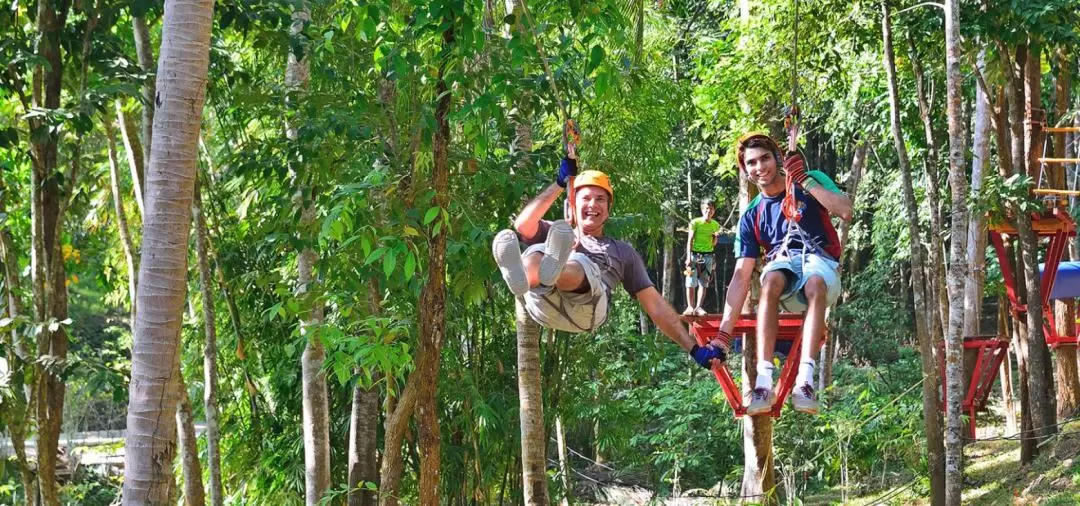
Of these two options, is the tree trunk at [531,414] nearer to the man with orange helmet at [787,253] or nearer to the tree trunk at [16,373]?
the man with orange helmet at [787,253]

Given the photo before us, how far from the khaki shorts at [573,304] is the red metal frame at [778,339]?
2.38ft

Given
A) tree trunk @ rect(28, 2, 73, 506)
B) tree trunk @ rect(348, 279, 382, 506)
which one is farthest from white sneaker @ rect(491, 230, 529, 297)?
tree trunk @ rect(348, 279, 382, 506)

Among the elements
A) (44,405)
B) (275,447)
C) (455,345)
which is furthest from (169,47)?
(275,447)

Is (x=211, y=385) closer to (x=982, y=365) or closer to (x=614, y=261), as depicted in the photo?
(x=614, y=261)

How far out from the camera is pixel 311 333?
4410 mm

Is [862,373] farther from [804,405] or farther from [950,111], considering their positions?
[804,405]

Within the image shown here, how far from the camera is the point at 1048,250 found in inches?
380

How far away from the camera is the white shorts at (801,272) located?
4301mm

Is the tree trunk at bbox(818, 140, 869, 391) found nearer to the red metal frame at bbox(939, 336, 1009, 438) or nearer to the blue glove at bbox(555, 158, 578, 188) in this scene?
the red metal frame at bbox(939, 336, 1009, 438)

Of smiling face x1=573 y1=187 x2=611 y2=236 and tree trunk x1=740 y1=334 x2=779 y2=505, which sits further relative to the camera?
tree trunk x1=740 y1=334 x2=779 y2=505

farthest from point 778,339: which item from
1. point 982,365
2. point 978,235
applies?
point 978,235

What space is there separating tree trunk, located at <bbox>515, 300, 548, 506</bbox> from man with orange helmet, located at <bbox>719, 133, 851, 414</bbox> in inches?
65.0

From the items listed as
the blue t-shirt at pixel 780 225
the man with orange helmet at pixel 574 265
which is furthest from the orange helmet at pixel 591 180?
the blue t-shirt at pixel 780 225

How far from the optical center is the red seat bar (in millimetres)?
4847
